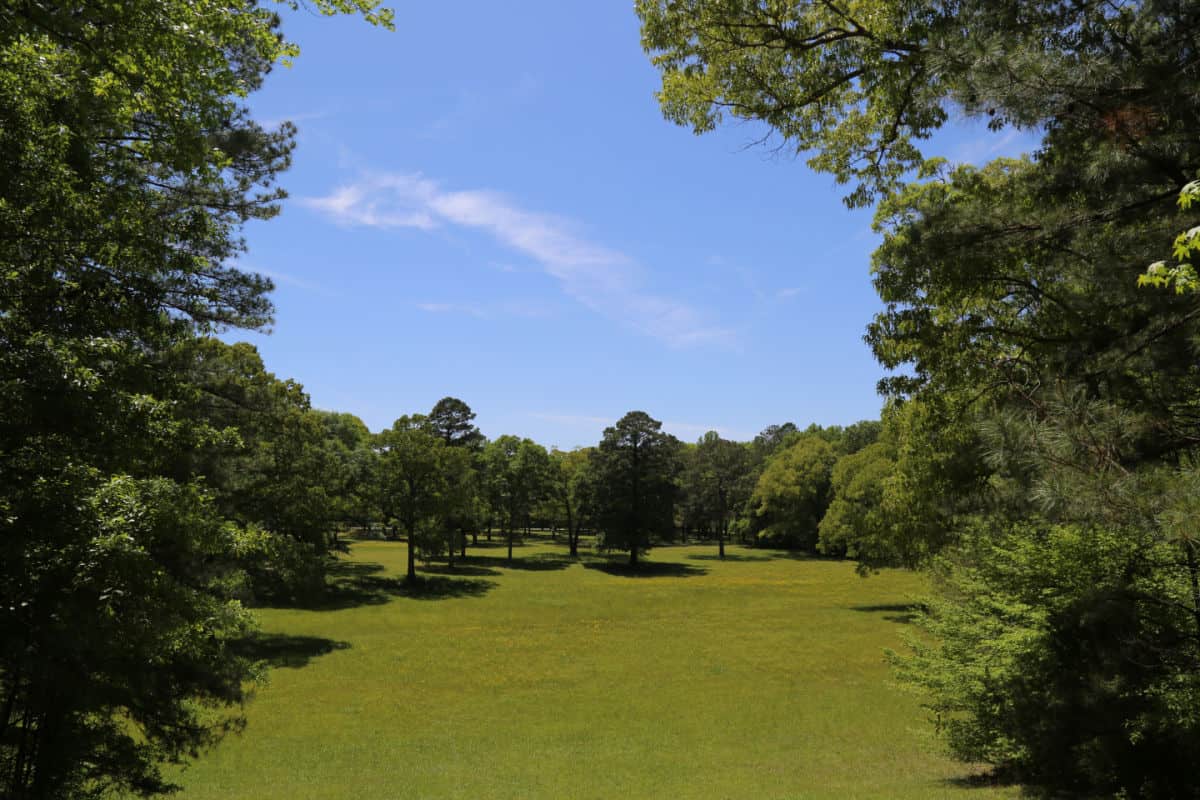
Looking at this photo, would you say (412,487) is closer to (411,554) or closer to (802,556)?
(411,554)

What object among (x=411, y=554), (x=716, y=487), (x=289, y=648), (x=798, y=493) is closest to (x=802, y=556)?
(x=798, y=493)

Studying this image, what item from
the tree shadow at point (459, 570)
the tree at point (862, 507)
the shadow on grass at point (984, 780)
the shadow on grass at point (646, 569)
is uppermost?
the tree at point (862, 507)

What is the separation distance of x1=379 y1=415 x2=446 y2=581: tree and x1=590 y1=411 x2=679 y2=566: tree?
17416 millimetres

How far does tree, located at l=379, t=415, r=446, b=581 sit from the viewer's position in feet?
144

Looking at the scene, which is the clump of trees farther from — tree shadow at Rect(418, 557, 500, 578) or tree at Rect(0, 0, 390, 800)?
tree shadow at Rect(418, 557, 500, 578)

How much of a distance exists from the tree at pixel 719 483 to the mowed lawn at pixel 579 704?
143ft

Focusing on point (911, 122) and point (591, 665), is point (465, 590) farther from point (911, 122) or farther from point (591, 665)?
point (911, 122)

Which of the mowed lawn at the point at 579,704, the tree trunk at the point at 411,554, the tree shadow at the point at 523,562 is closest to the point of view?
the mowed lawn at the point at 579,704

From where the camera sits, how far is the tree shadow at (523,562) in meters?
53.8

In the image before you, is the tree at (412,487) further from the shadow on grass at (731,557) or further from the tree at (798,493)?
the tree at (798,493)

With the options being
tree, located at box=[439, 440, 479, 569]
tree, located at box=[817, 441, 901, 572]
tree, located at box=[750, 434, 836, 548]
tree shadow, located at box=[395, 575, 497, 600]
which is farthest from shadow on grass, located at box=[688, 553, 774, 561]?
tree shadow, located at box=[395, 575, 497, 600]

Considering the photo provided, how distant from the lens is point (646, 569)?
55.8 metres

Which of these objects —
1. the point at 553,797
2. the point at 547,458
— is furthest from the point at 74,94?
the point at 547,458

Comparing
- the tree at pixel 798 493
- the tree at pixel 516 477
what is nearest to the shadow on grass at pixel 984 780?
the tree at pixel 516 477
